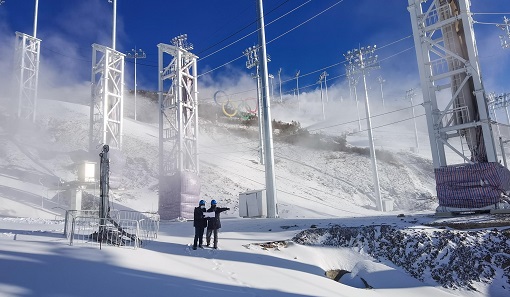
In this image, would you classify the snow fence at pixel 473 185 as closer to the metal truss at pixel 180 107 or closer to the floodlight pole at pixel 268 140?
the floodlight pole at pixel 268 140

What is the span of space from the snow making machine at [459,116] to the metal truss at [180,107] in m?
14.1

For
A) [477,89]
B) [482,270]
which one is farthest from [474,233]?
[477,89]

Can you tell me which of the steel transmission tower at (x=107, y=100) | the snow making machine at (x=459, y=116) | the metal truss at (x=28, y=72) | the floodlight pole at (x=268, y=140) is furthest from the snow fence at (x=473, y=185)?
the metal truss at (x=28, y=72)

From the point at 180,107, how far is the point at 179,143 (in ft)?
7.67

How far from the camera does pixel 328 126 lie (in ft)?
264

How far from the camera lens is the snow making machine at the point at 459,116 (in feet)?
51.5

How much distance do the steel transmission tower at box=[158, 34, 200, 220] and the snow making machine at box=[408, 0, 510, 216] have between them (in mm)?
13682

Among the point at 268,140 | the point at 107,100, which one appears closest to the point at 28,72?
the point at 107,100

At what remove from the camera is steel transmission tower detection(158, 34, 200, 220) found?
71.8 feet

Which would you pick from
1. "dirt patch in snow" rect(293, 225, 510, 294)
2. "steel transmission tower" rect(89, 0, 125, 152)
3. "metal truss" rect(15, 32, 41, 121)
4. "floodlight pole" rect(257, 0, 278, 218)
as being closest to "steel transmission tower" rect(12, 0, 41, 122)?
"metal truss" rect(15, 32, 41, 121)

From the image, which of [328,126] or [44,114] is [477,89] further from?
[328,126]

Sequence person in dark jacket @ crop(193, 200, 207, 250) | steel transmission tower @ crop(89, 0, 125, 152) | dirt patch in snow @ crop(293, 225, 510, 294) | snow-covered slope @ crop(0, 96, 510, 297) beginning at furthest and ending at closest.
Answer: steel transmission tower @ crop(89, 0, 125, 152), person in dark jacket @ crop(193, 200, 207, 250), dirt patch in snow @ crop(293, 225, 510, 294), snow-covered slope @ crop(0, 96, 510, 297)

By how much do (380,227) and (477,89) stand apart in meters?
9.07

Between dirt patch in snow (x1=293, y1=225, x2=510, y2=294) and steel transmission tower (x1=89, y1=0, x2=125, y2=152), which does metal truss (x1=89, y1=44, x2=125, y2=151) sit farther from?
dirt patch in snow (x1=293, y1=225, x2=510, y2=294)
